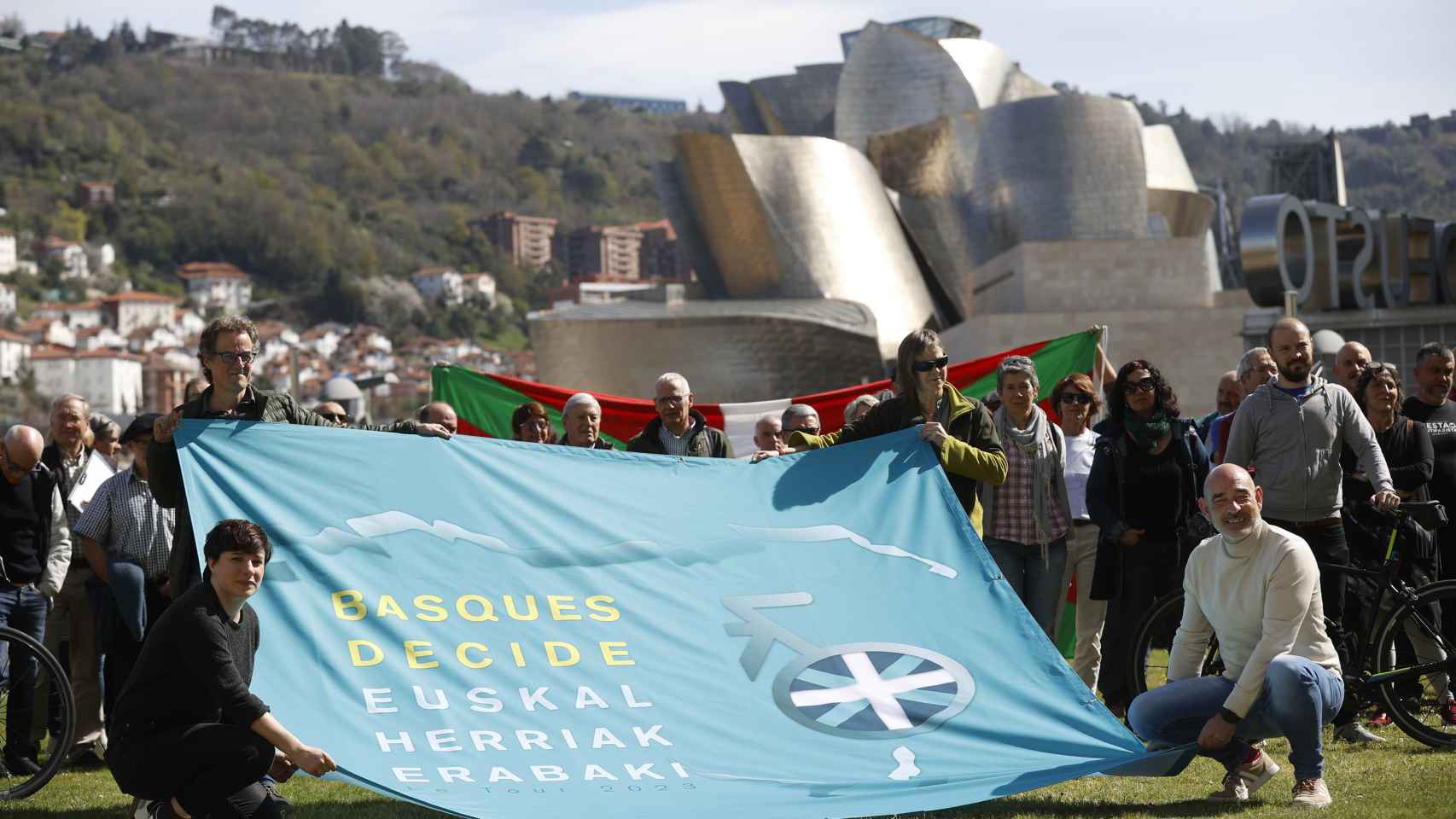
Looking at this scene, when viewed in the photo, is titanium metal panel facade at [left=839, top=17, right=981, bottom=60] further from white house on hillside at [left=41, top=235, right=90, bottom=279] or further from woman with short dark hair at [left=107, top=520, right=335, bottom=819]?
white house on hillside at [left=41, top=235, right=90, bottom=279]

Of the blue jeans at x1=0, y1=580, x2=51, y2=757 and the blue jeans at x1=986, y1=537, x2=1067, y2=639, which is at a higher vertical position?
the blue jeans at x1=986, y1=537, x2=1067, y2=639

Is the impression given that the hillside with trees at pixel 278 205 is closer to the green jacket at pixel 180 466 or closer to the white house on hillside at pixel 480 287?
the white house on hillside at pixel 480 287

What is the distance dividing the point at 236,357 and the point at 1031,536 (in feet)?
12.3

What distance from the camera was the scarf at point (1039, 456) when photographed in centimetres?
782

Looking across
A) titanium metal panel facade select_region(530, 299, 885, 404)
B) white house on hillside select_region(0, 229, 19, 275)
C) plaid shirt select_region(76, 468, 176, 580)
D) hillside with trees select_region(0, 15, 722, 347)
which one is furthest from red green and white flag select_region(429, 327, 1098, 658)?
white house on hillside select_region(0, 229, 19, 275)

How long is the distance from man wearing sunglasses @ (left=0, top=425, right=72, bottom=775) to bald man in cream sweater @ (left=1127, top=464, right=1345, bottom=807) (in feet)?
16.3

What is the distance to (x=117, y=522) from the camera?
26.0 ft

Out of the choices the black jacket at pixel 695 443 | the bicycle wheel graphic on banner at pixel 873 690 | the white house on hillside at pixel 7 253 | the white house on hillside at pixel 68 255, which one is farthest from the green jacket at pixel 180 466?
the white house on hillside at pixel 7 253

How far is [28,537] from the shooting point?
7809 millimetres

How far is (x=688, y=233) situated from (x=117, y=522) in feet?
96.9

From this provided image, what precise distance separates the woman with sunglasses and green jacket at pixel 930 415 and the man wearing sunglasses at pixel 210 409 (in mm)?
2227

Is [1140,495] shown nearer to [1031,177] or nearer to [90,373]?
[1031,177]

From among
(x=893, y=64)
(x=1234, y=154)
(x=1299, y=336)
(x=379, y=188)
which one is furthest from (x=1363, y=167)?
(x=1299, y=336)

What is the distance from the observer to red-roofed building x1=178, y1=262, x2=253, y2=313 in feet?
550
